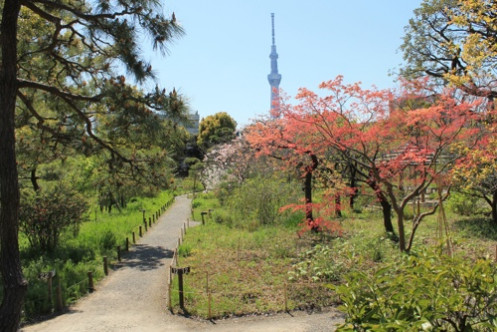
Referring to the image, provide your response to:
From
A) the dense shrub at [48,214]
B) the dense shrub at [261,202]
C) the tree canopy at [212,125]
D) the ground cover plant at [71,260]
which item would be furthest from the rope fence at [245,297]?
the tree canopy at [212,125]

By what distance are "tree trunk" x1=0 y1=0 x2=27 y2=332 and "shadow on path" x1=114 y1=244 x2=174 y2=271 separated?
5.37 meters

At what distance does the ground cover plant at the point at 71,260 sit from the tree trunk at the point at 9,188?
2427 mm

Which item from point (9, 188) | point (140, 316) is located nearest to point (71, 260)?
point (140, 316)

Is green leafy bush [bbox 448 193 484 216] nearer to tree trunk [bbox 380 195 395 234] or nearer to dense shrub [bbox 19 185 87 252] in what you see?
tree trunk [bbox 380 195 395 234]

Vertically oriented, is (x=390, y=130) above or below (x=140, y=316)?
above

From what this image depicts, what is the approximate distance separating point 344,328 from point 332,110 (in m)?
8.24

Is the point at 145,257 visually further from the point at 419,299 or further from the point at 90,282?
the point at 419,299

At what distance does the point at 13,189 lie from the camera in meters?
5.33

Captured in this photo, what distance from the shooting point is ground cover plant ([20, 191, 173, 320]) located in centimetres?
759

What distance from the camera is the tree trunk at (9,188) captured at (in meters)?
5.14

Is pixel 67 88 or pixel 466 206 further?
Answer: pixel 466 206

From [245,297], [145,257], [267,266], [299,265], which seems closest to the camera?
[245,297]

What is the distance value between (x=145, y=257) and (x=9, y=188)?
22.7ft

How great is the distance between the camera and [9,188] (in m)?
5.30
